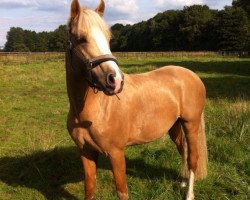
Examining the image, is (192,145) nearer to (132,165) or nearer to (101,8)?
(132,165)

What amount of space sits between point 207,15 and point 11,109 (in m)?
71.6

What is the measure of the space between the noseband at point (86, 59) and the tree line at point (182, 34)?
47042 mm

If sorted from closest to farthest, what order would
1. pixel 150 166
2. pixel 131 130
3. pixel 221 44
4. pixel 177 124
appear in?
pixel 131 130
pixel 177 124
pixel 150 166
pixel 221 44

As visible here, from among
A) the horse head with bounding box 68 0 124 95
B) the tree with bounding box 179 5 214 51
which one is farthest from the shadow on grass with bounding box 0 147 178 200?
the tree with bounding box 179 5 214 51

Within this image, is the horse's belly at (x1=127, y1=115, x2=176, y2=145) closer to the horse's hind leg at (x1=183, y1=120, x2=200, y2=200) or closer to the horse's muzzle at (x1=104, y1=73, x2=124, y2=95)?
the horse's hind leg at (x1=183, y1=120, x2=200, y2=200)

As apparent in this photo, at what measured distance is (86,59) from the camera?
3.10 metres

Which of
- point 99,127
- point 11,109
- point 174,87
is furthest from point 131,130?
point 11,109

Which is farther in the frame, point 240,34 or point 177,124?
point 240,34

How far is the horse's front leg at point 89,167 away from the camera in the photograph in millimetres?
4000

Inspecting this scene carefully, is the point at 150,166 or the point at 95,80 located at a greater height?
the point at 95,80

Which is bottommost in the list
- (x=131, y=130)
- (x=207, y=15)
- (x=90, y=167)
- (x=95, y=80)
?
(x=90, y=167)

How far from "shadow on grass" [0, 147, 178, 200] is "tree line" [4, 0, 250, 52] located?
45202 mm

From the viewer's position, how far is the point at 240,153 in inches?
226

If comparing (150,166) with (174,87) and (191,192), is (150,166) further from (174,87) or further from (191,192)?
(174,87)
